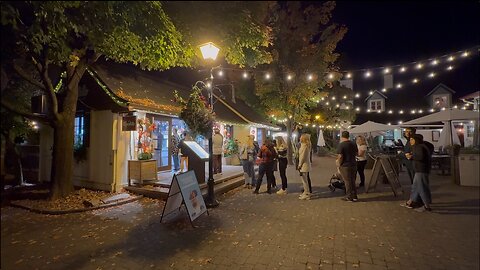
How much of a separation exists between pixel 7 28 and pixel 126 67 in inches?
456

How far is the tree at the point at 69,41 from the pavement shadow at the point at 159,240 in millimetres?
2473

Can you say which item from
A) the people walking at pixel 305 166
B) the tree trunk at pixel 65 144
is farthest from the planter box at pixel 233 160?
the tree trunk at pixel 65 144

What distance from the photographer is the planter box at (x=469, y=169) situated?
9365 millimetres

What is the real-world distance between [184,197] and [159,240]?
1013mm

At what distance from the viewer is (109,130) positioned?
950 centimetres

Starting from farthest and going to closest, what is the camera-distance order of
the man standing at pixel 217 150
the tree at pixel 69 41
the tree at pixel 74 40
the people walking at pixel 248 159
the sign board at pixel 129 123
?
1. the man standing at pixel 217 150
2. the people walking at pixel 248 159
3. the sign board at pixel 129 123
4. the tree at pixel 69 41
5. the tree at pixel 74 40

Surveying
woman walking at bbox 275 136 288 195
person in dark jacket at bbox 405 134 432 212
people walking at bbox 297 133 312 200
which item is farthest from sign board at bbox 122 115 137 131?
person in dark jacket at bbox 405 134 432 212

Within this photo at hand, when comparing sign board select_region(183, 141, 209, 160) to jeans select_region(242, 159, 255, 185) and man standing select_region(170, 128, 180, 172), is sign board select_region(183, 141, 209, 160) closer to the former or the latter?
jeans select_region(242, 159, 255, 185)

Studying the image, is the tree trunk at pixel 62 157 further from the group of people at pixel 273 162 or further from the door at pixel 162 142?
the group of people at pixel 273 162

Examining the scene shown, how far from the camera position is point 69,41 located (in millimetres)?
4250

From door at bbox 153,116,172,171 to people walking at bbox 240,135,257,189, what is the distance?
351 centimetres

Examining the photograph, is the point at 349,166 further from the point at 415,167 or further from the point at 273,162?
the point at 273,162

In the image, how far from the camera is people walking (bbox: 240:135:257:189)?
33.9 ft

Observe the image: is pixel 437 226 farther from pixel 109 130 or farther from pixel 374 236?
pixel 109 130
